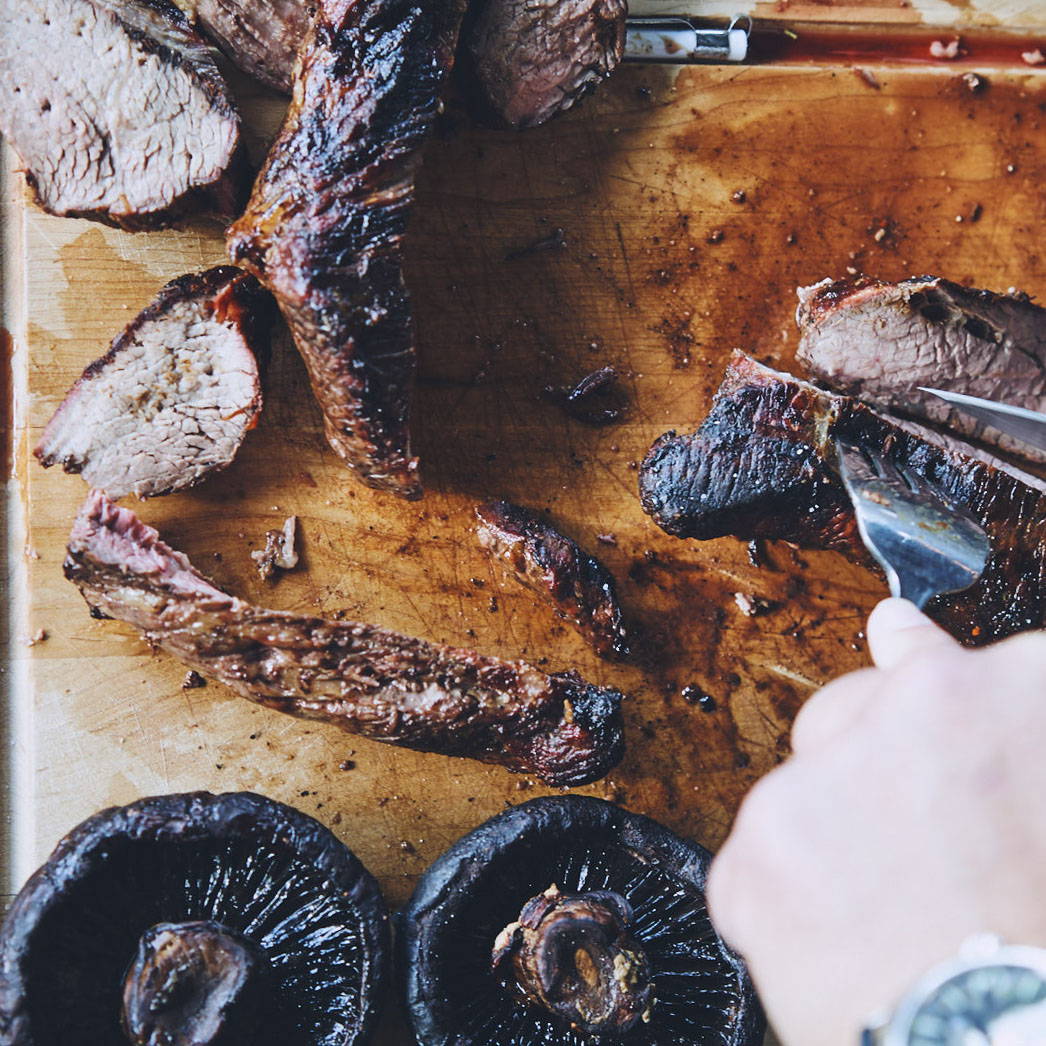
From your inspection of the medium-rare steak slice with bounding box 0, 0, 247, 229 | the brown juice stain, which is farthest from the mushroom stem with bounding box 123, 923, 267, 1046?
the medium-rare steak slice with bounding box 0, 0, 247, 229

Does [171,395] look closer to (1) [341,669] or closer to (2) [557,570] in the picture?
(1) [341,669]

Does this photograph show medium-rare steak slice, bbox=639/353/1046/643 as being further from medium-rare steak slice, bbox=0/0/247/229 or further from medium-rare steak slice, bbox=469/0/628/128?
medium-rare steak slice, bbox=0/0/247/229

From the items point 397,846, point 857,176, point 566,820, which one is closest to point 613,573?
point 566,820

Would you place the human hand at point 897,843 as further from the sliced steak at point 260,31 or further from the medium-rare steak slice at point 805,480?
the sliced steak at point 260,31

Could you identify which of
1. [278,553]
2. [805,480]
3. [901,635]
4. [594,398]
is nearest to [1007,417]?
[805,480]

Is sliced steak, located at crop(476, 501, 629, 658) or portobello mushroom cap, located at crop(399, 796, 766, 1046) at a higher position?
sliced steak, located at crop(476, 501, 629, 658)

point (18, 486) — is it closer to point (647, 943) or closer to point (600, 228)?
point (600, 228)
